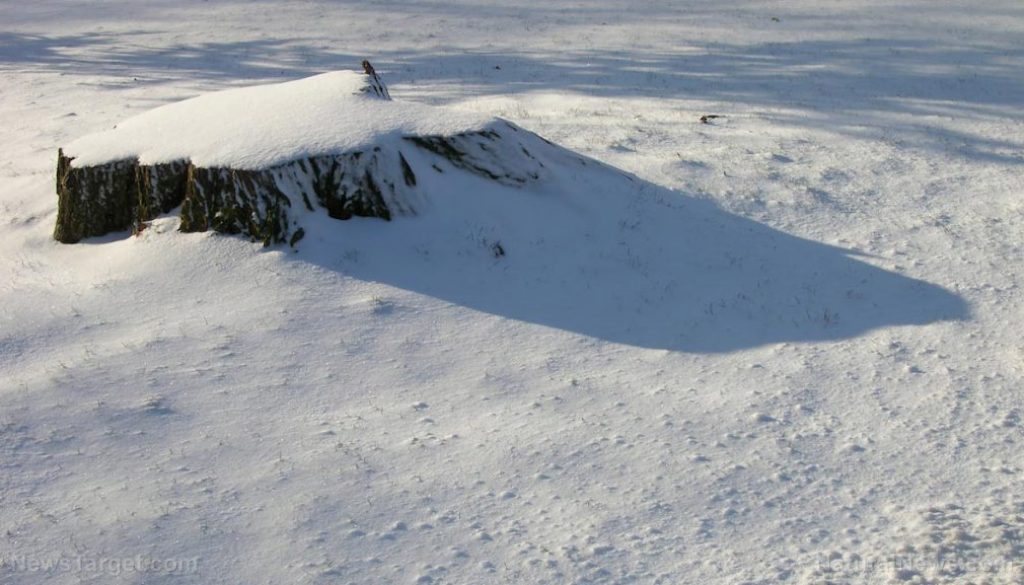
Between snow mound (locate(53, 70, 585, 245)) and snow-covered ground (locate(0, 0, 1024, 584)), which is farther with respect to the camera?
snow mound (locate(53, 70, 585, 245))

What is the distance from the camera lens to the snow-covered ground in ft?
18.5

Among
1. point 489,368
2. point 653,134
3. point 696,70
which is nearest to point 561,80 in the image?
point 696,70

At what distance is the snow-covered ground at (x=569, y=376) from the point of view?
5.65 meters

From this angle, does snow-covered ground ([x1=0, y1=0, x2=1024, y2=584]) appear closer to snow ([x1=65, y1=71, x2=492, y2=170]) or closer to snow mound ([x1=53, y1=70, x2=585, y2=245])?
snow mound ([x1=53, y1=70, x2=585, y2=245])

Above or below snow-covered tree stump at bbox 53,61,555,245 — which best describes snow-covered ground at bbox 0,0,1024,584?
below

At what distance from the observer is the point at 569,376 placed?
7.61 m

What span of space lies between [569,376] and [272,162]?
11.5 feet

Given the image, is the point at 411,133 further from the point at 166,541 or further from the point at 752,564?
the point at 752,564

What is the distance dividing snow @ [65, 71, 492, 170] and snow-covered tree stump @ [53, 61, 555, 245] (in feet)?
0.04

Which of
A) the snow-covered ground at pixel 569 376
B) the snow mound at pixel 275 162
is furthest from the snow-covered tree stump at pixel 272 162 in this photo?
the snow-covered ground at pixel 569 376

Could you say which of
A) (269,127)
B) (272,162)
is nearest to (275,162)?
(272,162)

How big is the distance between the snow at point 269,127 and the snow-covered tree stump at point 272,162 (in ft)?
0.04

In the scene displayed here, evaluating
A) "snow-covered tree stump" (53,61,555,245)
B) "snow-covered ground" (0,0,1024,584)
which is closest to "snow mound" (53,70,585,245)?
"snow-covered tree stump" (53,61,555,245)

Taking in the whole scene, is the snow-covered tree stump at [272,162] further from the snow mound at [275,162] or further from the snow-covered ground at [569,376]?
A: the snow-covered ground at [569,376]
